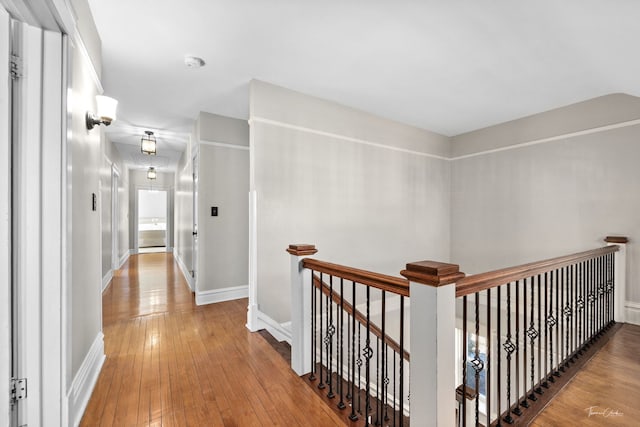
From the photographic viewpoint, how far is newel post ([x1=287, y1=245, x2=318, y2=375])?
7.30ft

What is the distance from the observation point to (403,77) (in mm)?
3111

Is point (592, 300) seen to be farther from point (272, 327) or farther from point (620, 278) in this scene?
point (272, 327)

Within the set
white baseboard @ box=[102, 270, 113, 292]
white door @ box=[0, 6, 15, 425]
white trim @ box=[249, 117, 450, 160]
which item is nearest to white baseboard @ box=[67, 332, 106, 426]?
white door @ box=[0, 6, 15, 425]

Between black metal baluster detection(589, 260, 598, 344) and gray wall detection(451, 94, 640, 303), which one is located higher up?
gray wall detection(451, 94, 640, 303)

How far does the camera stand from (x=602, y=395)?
6.58 ft

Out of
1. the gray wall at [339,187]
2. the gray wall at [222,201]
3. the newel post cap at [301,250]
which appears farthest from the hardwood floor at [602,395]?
the gray wall at [222,201]

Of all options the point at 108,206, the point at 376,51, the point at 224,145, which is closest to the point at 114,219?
the point at 108,206

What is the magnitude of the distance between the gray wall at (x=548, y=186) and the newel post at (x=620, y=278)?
6.3 inches

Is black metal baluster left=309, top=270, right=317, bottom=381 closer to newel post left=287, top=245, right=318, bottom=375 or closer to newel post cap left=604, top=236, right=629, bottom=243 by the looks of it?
newel post left=287, top=245, right=318, bottom=375

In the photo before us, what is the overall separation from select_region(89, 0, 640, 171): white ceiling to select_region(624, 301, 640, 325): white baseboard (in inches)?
92.1

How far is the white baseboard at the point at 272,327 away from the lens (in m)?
2.83

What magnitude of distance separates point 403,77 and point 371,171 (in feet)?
4.62

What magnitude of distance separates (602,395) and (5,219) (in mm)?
3652

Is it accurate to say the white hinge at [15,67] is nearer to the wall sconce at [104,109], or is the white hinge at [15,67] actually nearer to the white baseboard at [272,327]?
the wall sconce at [104,109]
